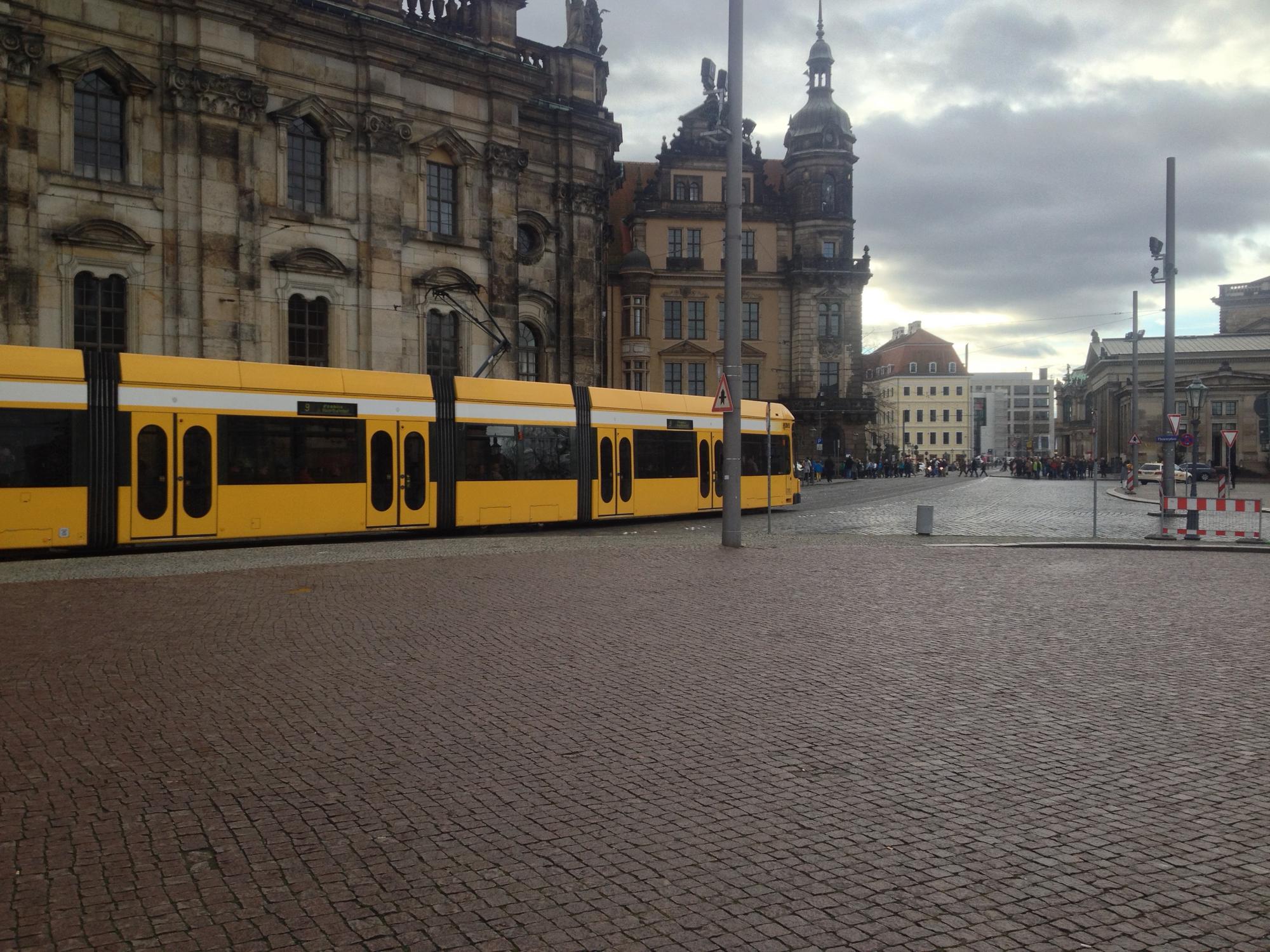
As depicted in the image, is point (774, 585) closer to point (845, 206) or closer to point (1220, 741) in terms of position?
point (1220, 741)

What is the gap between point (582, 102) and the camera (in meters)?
43.2

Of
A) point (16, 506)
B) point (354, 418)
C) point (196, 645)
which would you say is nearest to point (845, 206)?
point (354, 418)

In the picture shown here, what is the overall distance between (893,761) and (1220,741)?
6.32 ft

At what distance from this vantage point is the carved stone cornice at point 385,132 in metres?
34.3

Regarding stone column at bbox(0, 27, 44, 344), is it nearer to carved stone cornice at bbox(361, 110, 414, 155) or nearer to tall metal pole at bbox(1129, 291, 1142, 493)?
carved stone cornice at bbox(361, 110, 414, 155)

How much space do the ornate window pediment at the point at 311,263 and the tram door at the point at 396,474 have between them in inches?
498

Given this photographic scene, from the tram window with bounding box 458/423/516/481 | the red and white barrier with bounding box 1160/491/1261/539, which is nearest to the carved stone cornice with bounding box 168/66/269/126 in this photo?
the tram window with bounding box 458/423/516/481

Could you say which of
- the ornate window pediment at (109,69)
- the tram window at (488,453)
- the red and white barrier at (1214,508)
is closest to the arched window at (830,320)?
the red and white barrier at (1214,508)

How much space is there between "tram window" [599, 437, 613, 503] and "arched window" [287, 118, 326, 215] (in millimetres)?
13254

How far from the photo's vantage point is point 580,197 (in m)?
43.8

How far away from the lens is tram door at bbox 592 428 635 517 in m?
26.0

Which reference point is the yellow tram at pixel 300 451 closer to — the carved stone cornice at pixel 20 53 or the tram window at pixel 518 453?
the tram window at pixel 518 453

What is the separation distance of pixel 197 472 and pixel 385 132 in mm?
18662

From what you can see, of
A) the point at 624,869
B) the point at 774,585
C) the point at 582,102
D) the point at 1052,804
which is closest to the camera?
the point at 624,869
